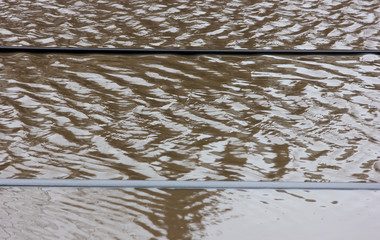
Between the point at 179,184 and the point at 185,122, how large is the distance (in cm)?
25

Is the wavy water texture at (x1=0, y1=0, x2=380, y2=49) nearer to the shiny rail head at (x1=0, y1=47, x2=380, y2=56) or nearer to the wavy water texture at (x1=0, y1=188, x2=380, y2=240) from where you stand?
the shiny rail head at (x1=0, y1=47, x2=380, y2=56)

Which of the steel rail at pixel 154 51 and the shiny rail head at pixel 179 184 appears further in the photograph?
the steel rail at pixel 154 51

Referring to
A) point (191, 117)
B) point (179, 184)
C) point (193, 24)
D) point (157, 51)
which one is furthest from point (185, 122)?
point (193, 24)

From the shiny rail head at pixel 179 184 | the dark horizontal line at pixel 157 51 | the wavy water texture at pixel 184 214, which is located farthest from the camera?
the dark horizontal line at pixel 157 51

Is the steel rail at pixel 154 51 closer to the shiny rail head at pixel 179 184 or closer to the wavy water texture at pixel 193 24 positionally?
the wavy water texture at pixel 193 24

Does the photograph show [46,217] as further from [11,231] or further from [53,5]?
[53,5]

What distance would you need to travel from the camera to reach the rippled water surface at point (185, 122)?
0.83m

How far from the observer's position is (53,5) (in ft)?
Answer: 6.19

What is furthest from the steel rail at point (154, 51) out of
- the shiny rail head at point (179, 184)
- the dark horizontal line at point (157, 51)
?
the shiny rail head at point (179, 184)

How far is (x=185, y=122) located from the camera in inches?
44.1

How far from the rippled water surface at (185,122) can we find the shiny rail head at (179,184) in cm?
2

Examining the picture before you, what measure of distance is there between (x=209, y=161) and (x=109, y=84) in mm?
429

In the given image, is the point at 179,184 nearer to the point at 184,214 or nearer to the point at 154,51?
the point at 184,214

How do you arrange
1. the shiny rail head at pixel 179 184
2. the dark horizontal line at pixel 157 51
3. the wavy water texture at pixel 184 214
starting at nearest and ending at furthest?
the wavy water texture at pixel 184 214 < the shiny rail head at pixel 179 184 < the dark horizontal line at pixel 157 51
